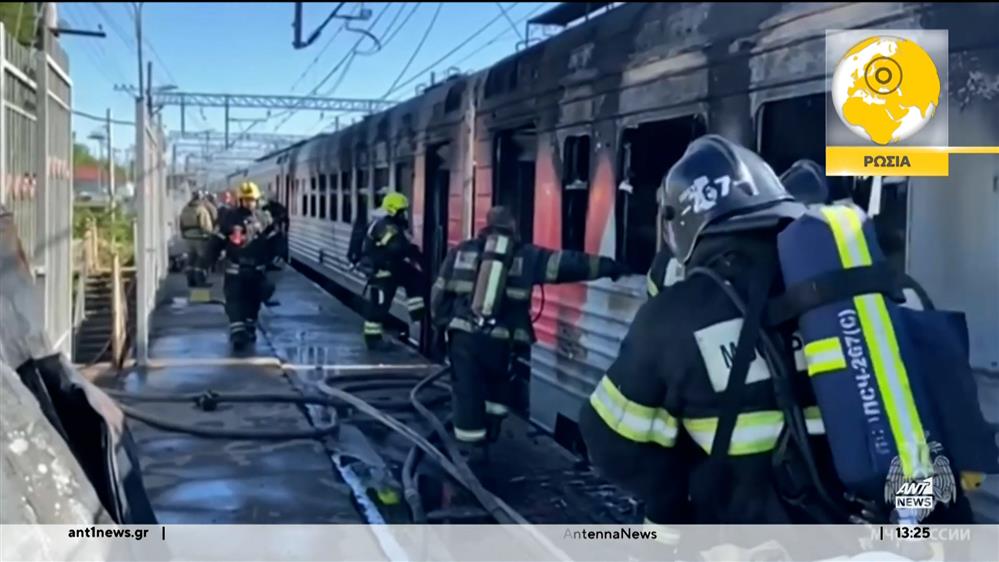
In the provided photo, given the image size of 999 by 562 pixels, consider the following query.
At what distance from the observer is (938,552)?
197cm

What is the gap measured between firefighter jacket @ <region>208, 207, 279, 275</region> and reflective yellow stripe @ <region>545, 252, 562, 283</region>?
4.92 meters

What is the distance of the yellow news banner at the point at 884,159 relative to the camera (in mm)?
2518

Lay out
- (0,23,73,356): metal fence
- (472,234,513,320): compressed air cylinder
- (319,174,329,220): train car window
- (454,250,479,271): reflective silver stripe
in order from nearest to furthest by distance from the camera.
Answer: (0,23,73,356): metal fence → (472,234,513,320): compressed air cylinder → (454,250,479,271): reflective silver stripe → (319,174,329,220): train car window

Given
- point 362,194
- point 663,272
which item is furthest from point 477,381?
point 362,194

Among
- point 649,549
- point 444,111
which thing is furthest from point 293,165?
point 649,549

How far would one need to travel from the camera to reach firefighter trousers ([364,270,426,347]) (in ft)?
26.9

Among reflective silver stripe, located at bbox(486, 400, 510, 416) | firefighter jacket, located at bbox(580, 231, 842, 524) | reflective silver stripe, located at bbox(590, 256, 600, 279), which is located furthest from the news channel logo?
reflective silver stripe, located at bbox(486, 400, 510, 416)

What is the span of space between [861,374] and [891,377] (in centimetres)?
5

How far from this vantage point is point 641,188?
15.8 ft

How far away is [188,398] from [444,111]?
2445mm

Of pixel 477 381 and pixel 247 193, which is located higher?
pixel 247 193

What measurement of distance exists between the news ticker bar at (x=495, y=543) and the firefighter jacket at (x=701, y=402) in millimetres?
59

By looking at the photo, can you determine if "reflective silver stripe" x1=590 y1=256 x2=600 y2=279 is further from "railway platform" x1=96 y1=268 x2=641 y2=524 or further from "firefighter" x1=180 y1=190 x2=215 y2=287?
"firefighter" x1=180 y1=190 x2=215 y2=287

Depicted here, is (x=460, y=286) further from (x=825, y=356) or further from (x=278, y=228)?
(x=278, y=228)
